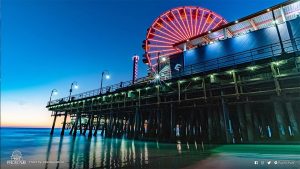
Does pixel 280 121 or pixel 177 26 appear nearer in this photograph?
pixel 280 121

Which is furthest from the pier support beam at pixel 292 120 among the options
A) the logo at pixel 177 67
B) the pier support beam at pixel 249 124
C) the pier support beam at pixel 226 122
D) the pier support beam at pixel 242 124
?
the logo at pixel 177 67

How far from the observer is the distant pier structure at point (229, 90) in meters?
12.5

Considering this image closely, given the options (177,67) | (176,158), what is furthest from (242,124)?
(177,67)

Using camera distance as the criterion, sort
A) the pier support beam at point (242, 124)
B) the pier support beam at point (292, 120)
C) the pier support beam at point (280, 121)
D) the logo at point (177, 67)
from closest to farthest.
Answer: the pier support beam at point (292, 120)
the pier support beam at point (280, 121)
the pier support beam at point (242, 124)
the logo at point (177, 67)

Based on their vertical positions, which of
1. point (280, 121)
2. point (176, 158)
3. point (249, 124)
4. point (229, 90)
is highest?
point (229, 90)

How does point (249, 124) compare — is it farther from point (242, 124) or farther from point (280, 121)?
point (280, 121)

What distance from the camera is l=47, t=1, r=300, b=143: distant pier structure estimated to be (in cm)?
1254

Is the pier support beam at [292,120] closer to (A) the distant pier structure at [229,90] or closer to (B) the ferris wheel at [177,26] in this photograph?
(A) the distant pier structure at [229,90]

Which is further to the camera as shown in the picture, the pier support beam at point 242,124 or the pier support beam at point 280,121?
the pier support beam at point 242,124

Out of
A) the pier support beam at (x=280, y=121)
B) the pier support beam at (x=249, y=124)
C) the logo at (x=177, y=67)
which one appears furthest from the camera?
the logo at (x=177, y=67)

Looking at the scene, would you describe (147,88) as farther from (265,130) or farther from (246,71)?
(265,130)

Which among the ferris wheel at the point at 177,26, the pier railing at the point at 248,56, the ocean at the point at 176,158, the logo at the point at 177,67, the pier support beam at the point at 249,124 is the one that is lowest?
the ocean at the point at 176,158

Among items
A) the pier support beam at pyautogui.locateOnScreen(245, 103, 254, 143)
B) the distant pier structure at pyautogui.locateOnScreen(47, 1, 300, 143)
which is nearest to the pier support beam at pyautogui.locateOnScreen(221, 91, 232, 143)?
the distant pier structure at pyautogui.locateOnScreen(47, 1, 300, 143)

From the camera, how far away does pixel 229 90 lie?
15.6 meters
